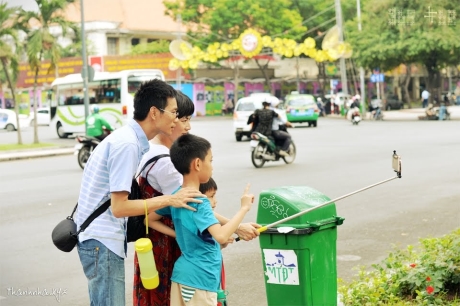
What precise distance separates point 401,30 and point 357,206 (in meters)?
30.6

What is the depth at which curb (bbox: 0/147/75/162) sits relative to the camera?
23.0 metres

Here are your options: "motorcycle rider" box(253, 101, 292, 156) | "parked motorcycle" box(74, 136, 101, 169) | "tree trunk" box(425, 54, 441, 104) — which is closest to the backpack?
"motorcycle rider" box(253, 101, 292, 156)

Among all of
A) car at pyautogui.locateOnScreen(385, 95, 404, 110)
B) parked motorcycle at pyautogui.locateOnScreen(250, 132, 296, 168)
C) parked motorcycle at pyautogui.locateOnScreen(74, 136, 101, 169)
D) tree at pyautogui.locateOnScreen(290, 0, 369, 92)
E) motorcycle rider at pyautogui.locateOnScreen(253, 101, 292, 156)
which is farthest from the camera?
car at pyautogui.locateOnScreen(385, 95, 404, 110)

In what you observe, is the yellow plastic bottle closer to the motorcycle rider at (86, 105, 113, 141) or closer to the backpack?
the backpack

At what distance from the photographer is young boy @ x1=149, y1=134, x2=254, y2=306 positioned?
146 inches

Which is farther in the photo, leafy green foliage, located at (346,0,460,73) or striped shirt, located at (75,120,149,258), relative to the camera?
leafy green foliage, located at (346,0,460,73)

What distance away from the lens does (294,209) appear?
14.1 ft

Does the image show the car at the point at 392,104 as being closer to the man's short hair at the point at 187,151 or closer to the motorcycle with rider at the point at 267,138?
the motorcycle with rider at the point at 267,138

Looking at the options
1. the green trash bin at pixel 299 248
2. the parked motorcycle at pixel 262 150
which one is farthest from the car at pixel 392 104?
the green trash bin at pixel 299 248

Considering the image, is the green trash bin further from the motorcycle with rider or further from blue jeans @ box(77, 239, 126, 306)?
the motorcycle with rider

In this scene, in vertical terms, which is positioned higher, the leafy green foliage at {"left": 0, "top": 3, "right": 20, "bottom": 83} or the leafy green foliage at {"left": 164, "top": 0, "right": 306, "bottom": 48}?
the leafy green foliage at {"left": 164, "top": 0, "right": 306, "bottom": 48}

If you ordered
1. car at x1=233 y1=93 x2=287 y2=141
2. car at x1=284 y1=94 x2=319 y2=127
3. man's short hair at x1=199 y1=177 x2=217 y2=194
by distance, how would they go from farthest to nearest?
1. car at x1=284 y1=94 x2=319 y2=127
2. car at x1=233 y1=93 x2=287 y2=141
3. man's short hair at x1=199 y1=177 x2=217 y2=194

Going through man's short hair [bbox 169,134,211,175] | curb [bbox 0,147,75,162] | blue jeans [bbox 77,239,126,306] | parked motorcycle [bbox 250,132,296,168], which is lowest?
curb [bbox 0,147,75,162]

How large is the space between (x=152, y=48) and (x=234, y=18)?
9.78 metres
